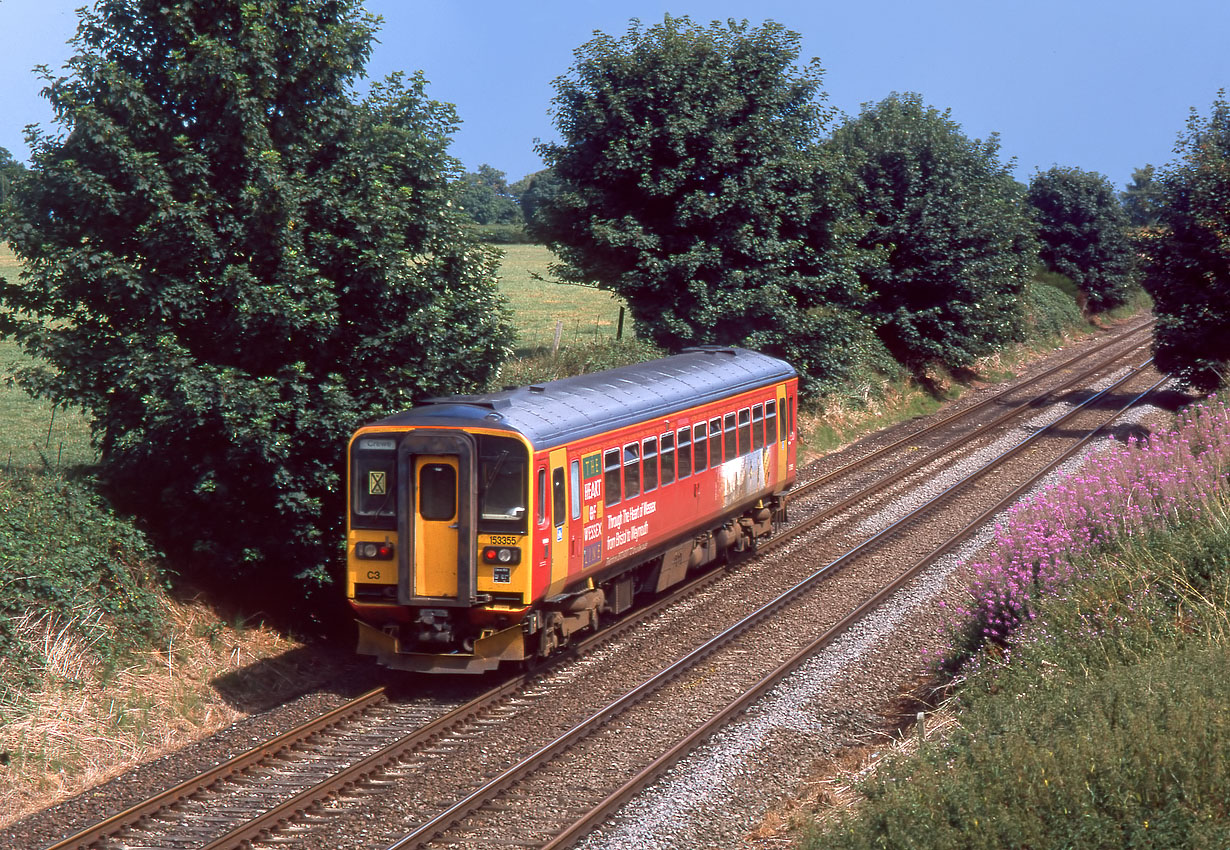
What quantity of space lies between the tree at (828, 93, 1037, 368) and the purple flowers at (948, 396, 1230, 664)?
63.2 feet

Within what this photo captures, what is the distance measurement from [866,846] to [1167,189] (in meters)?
26.8

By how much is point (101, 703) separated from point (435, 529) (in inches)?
138

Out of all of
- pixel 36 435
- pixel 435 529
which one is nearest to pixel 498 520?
pixel 435 529

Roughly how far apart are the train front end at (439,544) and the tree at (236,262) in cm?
141

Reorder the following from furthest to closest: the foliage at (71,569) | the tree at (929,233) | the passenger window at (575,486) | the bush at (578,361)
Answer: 1. the tree at (929,233)
2. the bush at (578,361)
3. the passenger window at (575,486)
4. the foliage at (71,569)

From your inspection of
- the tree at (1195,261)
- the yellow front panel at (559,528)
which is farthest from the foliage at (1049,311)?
the yellow front panel at (559,528)

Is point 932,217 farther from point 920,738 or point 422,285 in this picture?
point 920,738

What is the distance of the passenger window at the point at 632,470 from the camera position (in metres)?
13.5

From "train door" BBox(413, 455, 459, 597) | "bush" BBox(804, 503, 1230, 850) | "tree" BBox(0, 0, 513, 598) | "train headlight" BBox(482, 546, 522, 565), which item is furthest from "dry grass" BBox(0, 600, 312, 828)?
"bush" BBox(804, 503, 1230, 850)

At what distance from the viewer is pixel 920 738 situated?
8.88 m

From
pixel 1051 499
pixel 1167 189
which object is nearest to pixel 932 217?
pixel 1167 189

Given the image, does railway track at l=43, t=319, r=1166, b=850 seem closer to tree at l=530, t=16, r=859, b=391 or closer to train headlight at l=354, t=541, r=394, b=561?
train headlight at l=354, t=541, r=394, b=561

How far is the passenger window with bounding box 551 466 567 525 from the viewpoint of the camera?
39.0ft

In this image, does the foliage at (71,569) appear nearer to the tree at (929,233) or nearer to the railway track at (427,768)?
the railway track at (427,768)
